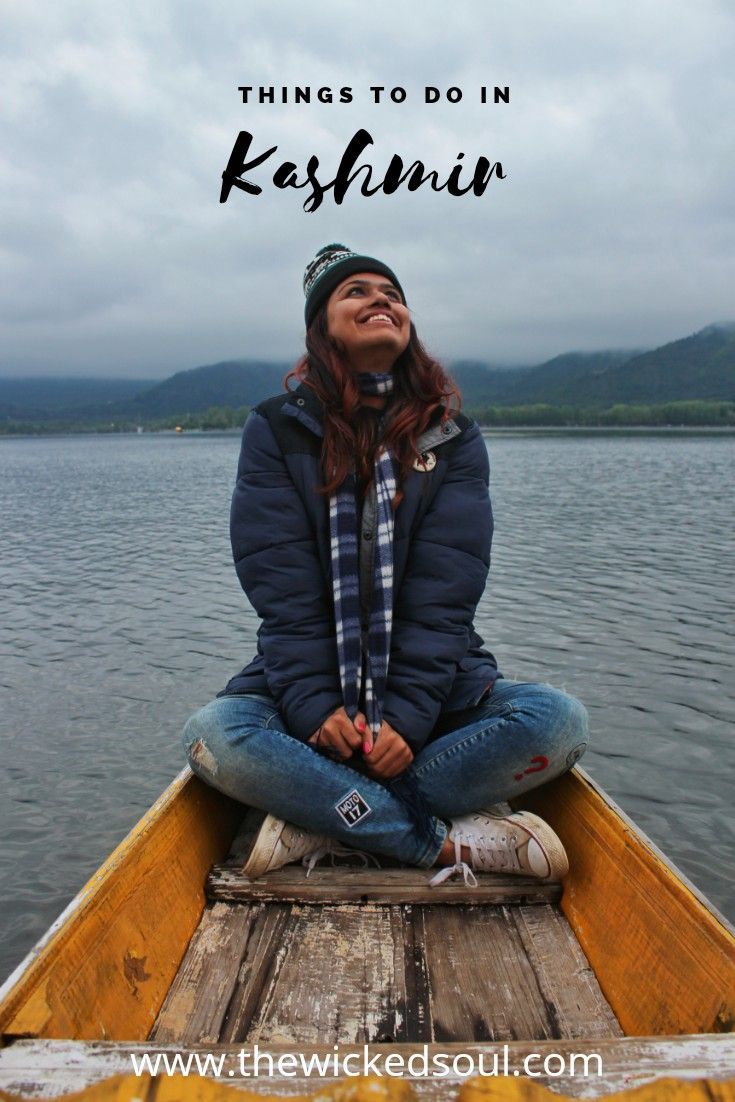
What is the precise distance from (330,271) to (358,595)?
4.71ft

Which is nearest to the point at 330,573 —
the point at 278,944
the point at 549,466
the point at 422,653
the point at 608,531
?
the point at 422,653

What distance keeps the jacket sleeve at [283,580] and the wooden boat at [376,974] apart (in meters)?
0.61

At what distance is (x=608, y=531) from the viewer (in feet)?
69.6

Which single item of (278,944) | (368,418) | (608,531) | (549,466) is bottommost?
(549,466)

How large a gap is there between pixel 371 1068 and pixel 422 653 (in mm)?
1725

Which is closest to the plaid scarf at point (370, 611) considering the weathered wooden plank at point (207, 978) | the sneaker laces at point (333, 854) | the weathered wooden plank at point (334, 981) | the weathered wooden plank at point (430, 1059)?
the sneaker laces at point (333, 854)

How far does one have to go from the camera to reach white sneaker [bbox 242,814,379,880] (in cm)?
297

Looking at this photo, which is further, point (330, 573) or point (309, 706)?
point (330, 573)

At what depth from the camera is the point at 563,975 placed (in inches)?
102

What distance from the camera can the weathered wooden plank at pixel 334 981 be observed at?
233 cm

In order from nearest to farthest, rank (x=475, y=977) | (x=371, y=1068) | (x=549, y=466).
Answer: (x=371, y=1068) < (x=475, y=977) < (x=549, y=466)

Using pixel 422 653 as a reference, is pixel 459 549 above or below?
above

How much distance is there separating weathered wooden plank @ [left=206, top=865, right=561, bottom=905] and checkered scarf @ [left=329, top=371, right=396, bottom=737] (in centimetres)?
56

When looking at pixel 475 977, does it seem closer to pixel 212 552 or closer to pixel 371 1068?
pixel 371 1068
